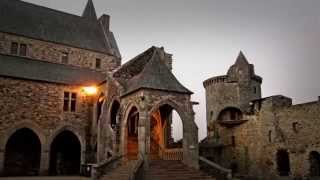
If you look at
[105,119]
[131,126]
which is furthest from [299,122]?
[105,119]

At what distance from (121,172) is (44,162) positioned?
8.05 m

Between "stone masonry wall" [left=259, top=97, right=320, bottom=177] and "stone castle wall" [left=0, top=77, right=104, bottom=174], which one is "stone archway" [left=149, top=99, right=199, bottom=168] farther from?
"stone masonry wall" [left=259, top=97, right=320, bottom=177]

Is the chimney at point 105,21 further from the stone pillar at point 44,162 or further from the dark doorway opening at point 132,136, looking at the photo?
the stone pillar at point 44,162

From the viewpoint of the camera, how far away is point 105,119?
21.9 metres

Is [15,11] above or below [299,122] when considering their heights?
above

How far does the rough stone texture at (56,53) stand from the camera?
2533 centimetres

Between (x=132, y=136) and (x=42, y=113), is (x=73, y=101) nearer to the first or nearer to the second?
(x=42, y=113)

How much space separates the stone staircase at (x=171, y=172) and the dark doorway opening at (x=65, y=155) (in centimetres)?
998

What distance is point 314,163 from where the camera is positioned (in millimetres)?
23234

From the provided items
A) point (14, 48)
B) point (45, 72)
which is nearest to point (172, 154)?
point (45, 72)

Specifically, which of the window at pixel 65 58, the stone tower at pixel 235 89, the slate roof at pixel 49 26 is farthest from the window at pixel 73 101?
the stone tower at pixel 235 89

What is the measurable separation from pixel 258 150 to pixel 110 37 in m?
16.6

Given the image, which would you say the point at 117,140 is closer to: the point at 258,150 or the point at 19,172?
the point at 19,172

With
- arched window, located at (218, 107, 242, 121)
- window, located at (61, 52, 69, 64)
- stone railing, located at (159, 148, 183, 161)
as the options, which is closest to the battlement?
arched window, located at (218, 107, 242, 121)
